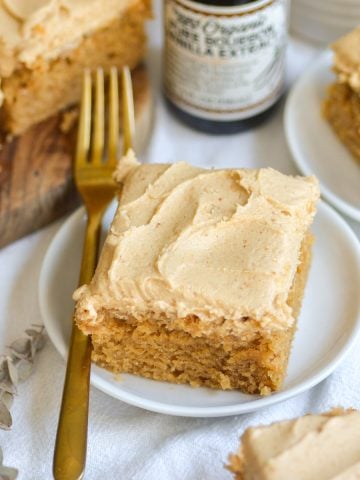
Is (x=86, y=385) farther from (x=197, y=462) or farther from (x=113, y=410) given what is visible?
(x=197, y=462)

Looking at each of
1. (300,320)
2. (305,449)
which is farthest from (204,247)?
(305,449)

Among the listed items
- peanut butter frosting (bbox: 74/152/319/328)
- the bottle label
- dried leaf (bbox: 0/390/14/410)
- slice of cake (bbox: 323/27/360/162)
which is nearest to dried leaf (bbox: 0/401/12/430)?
dried leaf (bbox: 0/390/14/410)

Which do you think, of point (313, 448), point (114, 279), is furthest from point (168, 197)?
point (313, 448)

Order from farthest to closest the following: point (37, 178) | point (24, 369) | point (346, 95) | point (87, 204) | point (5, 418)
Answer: point (346, 95), point (37, 178), point (87, 204), point (24, 369), point (5, 418)

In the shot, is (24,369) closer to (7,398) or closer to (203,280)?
(7,398)

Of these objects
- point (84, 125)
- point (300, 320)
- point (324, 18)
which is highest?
point (324, 18)

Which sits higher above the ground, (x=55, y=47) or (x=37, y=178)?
(x=55, y=47)

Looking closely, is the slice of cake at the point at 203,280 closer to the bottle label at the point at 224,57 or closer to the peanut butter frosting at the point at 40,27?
the bottle label at the point at 224,57
